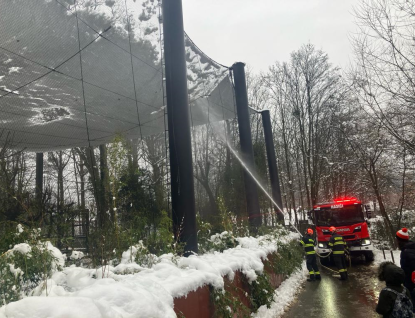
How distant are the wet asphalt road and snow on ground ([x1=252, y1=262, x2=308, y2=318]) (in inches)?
5.6

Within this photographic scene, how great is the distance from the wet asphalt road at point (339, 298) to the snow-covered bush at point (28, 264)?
14.3ft

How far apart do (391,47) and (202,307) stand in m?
7.91

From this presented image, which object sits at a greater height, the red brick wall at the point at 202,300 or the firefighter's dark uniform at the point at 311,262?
the red brick wall at the point at 202,300

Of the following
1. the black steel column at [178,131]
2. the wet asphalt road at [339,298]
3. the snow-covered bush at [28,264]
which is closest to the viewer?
the snow-covered bush at [28,264]

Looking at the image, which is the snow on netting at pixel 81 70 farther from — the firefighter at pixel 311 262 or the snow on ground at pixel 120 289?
the firefighter at pixel 311 262

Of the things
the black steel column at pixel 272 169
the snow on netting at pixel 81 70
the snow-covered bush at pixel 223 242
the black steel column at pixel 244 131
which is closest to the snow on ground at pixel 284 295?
the snow-covered bush at pixel 223 242

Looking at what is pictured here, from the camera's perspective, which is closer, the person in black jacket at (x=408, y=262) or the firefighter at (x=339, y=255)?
the person in black jacket at (x=408, y=262)

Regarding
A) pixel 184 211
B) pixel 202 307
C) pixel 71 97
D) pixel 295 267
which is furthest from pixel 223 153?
pixel 202 307

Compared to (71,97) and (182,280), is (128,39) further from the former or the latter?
(182,280)

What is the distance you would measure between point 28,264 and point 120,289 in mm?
1457

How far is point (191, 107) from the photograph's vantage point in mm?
11125

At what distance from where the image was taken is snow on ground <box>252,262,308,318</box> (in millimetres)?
5875

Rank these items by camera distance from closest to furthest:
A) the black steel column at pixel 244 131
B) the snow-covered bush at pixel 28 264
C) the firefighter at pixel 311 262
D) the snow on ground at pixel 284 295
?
the snow-covered bush at pixel 28 264
the snow on ground at pixel 284 295
the firefighter at pixel 311 262
the black steel column at pixel 244 131

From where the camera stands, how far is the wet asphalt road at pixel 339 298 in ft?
19.9
